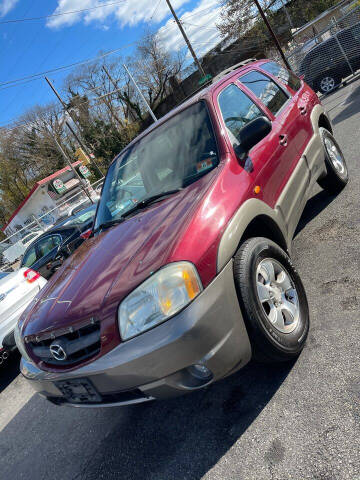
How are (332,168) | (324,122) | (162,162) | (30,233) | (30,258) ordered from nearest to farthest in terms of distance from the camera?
1. (162,162)
2. (332,168)
3. (324,122)
4. (30,258)
5. (30,233)

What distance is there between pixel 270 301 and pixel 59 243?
21.6 feet

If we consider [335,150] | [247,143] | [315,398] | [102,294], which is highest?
[247,143]

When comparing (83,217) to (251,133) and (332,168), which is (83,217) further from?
(251,133)

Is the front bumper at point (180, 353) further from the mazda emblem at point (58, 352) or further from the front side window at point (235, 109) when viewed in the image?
the front side window at point (235, 109)

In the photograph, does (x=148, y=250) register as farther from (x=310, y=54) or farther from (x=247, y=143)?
(x=310, y=54)

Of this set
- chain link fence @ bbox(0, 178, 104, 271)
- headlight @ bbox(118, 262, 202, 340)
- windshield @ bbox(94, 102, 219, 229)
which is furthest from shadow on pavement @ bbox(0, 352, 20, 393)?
chain link fence @ bbox(0, 178, 104, 271)

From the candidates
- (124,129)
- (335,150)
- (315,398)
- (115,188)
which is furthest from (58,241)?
(124,129)

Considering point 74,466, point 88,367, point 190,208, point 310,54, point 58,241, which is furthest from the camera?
point 310,54

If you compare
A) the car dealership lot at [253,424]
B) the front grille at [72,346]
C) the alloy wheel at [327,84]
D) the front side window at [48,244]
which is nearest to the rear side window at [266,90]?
the car dealership lot at [253,424]

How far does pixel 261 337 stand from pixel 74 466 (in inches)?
66.5

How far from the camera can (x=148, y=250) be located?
2162mm

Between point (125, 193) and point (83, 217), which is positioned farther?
point (83, 217)

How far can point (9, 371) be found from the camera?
5.40 meters

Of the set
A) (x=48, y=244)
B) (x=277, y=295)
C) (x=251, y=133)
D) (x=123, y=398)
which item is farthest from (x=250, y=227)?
(x=48, y=244)
